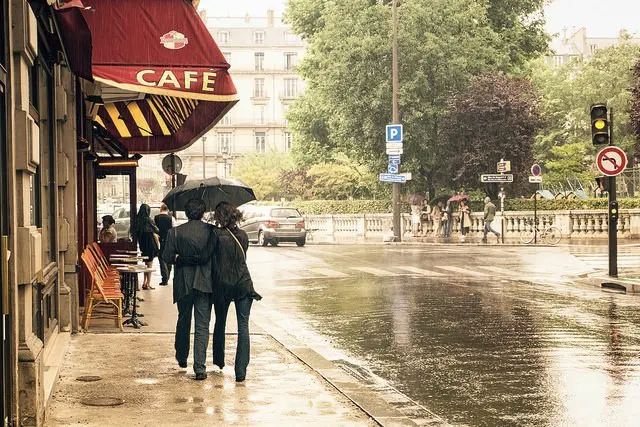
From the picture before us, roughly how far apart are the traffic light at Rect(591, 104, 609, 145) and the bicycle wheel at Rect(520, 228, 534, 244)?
18640mm

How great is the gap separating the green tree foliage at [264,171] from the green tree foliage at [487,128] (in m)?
36.8

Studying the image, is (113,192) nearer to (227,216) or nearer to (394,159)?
(227,216)

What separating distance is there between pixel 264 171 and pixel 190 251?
77.9m

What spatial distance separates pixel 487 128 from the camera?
156ft

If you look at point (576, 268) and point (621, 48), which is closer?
point (576, 268)

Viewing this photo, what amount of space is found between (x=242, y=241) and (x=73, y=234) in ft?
12.4

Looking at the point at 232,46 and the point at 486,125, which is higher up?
the point at 232,46

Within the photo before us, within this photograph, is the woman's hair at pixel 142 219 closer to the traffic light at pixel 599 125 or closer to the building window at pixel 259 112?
the traffic light at pixel 599 125

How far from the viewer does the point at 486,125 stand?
1870 inches

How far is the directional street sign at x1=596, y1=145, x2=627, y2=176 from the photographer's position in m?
21.7

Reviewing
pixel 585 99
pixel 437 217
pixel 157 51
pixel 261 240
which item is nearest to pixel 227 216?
pixel 157 51

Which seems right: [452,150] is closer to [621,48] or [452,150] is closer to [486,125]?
[486,125]

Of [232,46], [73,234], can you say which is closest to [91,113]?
[73,234]

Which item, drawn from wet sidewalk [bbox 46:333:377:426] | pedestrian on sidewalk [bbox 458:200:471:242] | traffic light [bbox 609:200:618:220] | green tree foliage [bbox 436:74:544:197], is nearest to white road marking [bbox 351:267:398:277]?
traffic light [bbox 609:200:618:220]
